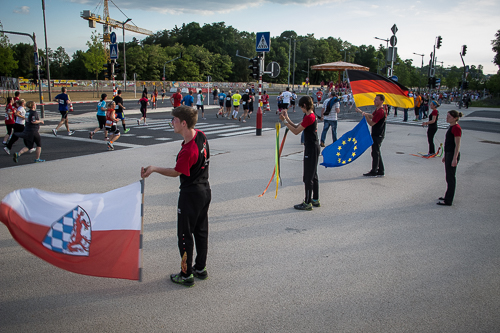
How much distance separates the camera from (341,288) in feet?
12.9

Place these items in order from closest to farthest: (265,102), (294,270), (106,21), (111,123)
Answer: (294,270) < (111,123) < (265,102) < (106,21)

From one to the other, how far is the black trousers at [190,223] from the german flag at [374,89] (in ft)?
18.9

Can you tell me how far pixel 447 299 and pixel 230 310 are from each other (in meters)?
2.22

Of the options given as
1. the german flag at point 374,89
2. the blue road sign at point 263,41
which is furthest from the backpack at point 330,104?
the german flag at point 374,89

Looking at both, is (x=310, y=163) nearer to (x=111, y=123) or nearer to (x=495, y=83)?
(x=111, y=123)

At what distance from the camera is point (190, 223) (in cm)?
377

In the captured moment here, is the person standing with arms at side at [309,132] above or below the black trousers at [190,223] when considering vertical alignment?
above

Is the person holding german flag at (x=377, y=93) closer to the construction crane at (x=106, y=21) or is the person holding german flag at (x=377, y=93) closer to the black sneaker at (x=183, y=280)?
the black sneaker at (x=183, y=280)

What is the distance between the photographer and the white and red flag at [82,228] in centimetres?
330

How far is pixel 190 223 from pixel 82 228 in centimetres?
101

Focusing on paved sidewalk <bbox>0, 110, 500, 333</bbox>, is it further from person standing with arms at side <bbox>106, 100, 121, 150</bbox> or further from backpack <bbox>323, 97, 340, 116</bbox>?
backpack <bbox>323, 97, 340, 116</bbox>

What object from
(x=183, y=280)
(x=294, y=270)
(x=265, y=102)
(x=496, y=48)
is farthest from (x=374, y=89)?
(x=496, y=48)

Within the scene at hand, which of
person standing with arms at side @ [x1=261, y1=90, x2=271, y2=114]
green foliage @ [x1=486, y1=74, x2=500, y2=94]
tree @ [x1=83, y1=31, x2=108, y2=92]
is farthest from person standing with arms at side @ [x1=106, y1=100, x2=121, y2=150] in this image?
green foliage @ [x1=486, y1=74, x2=500, y2=94]

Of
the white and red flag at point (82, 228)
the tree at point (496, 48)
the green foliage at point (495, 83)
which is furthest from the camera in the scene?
the tree at point (496, 48)
